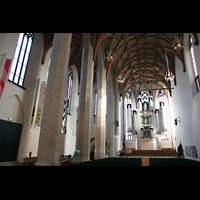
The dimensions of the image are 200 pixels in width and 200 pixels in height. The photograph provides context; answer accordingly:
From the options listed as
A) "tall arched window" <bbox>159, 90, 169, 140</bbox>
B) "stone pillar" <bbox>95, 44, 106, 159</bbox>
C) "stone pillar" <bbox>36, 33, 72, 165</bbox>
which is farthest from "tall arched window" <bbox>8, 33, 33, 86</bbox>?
"tall arched window" <bbox>159, 90, 169, 140</bbox>

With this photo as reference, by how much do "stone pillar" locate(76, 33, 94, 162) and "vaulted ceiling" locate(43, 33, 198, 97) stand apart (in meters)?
1.06

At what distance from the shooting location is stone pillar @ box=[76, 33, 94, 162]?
402 inches

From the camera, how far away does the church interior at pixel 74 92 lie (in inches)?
289

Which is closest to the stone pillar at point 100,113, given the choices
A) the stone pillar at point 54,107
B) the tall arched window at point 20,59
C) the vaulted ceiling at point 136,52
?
the vaulted ceiling at point 136,52

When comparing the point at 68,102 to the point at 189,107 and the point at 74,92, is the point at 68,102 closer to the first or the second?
the point at 74,92

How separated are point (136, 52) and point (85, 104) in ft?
43.7

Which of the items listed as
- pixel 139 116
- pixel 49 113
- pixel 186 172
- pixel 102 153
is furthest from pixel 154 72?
pixel 186 172

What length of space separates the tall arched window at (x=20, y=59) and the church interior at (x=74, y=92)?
7 centimetres

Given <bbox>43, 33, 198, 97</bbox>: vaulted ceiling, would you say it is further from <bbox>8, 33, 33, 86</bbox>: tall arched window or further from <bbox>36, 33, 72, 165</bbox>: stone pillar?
<bbox>36, 33, 72, 165</bbox>: stone pillar

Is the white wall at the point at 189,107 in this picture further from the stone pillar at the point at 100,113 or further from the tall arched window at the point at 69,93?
the tall arched window at the point at 69,93

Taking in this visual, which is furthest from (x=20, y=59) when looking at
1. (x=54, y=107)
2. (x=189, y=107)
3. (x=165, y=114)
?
(x=165, y=114)

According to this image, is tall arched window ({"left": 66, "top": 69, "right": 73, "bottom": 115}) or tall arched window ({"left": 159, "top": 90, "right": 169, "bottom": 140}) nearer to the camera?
tall arched window ({"left": 66, "top": 69, "right": 73, "bottom": 115})

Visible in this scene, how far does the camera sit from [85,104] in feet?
36.1
